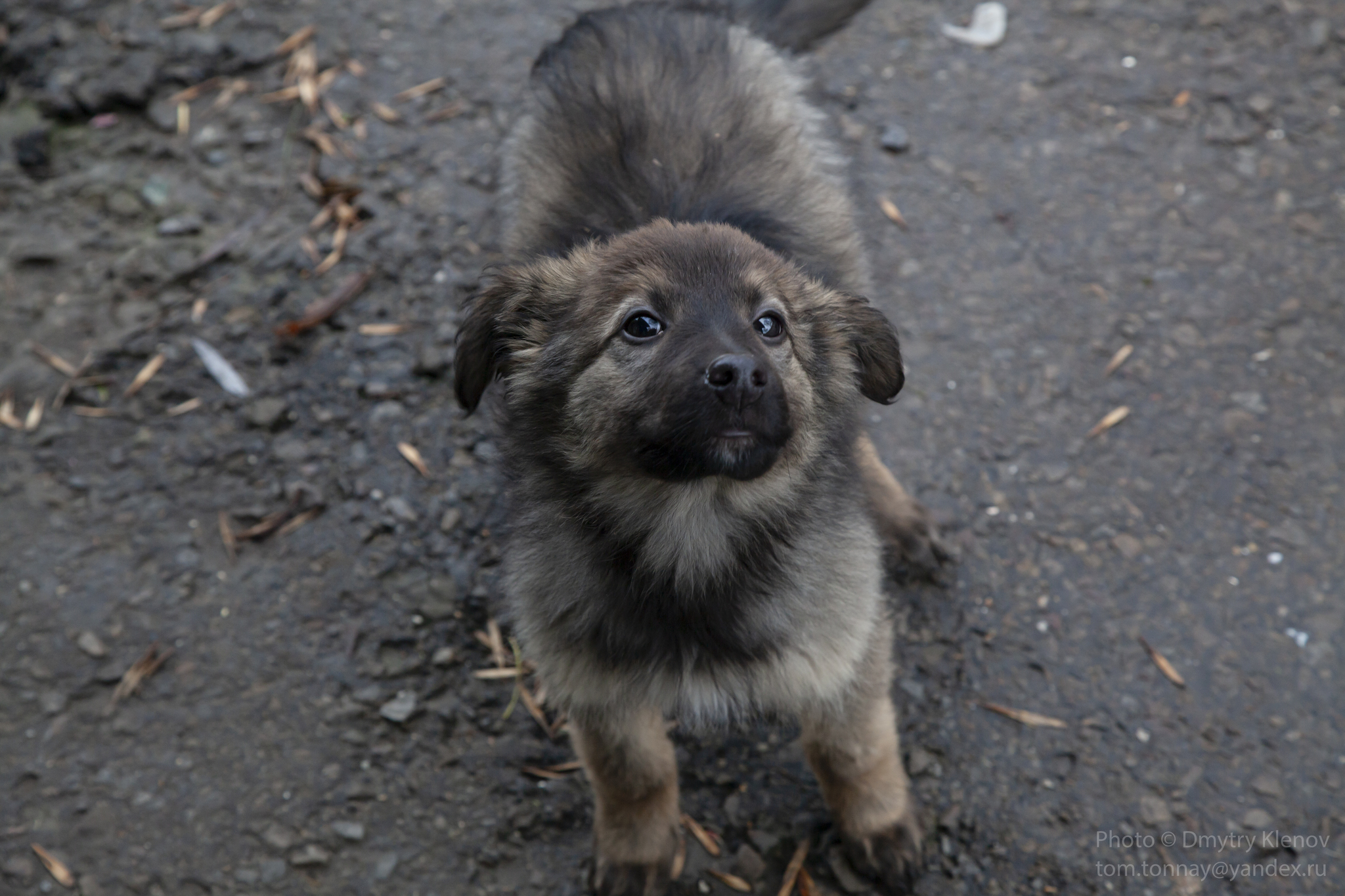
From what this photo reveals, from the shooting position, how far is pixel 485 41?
16.2ft

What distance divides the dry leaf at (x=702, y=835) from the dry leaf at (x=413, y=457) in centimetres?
153

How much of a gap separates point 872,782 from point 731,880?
1.69ft

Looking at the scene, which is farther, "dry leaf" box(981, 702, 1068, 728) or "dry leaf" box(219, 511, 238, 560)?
"dry leaf" box(219, 511, 238, 560)

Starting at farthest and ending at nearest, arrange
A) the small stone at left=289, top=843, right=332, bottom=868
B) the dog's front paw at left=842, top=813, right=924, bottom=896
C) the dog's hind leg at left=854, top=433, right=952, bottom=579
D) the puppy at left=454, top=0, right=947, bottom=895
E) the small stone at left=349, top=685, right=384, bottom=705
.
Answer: the dog's hind leg at left=854, top=433, right=952, bottom=579, the small stone at left=349, top=685, right=384, bottom=705, the small stone at left=289, top=843, right=332, bottom=868, the dog's front paw at left=842, top=813, right=924, bottom=896, the puppy at left=454, top=0, right=947, bottom=895

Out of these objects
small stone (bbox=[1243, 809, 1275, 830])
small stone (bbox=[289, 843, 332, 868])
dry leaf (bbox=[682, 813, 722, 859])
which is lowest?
small stone (bbox=[289, 843, 332, 868])

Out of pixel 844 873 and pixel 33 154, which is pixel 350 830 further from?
pixel 33 154

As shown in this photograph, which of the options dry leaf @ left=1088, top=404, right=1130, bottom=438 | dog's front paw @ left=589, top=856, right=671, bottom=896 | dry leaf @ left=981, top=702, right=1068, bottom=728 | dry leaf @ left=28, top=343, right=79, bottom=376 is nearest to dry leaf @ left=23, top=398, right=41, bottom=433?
dry leaf @ left=28, top=343, right=79, bottom=376

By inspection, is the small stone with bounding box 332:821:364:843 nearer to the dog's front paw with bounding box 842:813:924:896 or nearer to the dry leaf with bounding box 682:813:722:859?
the dry leaf with bounding box 682:813:722:859

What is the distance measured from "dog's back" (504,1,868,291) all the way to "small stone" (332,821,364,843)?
6.00 feet

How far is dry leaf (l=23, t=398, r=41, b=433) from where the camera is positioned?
13.0ft

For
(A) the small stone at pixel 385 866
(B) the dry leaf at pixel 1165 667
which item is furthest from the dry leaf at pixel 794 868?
(B) the dry leaf at pixel 1165 667

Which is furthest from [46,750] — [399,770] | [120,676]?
[399,770]

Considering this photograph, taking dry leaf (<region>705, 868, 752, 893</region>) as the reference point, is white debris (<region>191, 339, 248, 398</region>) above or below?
above

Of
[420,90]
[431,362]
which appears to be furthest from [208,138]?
[431,362]
